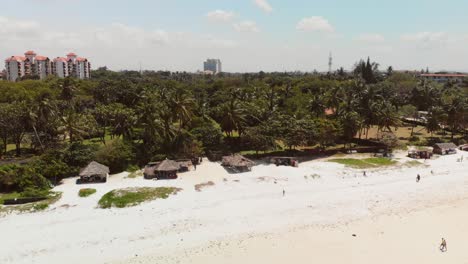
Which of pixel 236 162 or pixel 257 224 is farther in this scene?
pixel 236 162

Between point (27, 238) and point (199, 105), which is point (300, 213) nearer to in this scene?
point (27, 238)

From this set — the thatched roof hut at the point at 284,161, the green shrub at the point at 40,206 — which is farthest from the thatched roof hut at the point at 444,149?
the green shrub at the point at 40,206

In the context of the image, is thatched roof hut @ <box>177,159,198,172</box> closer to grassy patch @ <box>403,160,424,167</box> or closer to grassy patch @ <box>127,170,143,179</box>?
grassy patch @ <box>127,170,143,179</box>

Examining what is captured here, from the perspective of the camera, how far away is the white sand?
77.0ft

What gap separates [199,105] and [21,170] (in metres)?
34.0

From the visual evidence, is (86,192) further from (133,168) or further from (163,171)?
(133,168)

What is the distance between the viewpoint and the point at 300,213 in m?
29.9

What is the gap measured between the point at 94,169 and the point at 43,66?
155m

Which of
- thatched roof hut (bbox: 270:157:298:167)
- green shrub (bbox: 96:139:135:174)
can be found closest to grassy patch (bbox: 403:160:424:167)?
thatched roof hut (bbox: 270:157:298:167)

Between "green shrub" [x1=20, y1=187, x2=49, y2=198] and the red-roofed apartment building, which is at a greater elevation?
the red-roofed apartment building

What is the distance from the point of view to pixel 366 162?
45750 mm

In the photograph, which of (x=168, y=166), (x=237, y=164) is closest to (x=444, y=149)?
(x=237, y=164)

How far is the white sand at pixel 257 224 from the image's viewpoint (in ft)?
77.0

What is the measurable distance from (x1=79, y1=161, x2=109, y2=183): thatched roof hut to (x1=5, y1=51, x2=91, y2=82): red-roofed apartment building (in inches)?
5230
